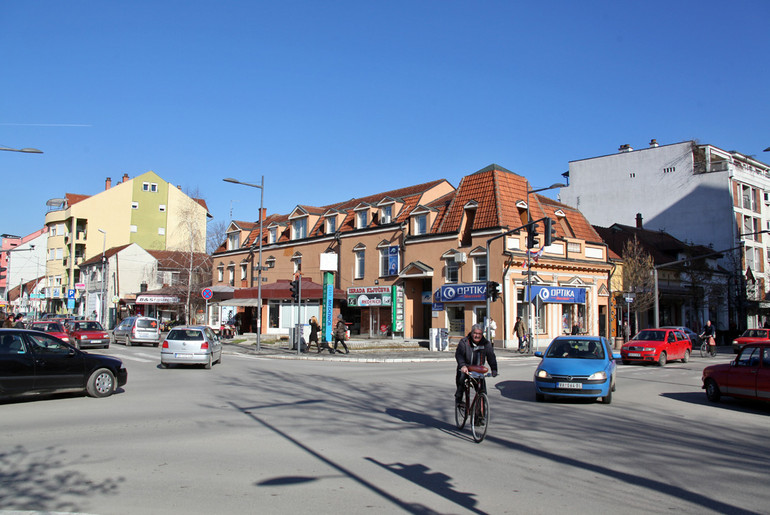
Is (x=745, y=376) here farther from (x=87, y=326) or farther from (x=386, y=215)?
(x=386, y=215)

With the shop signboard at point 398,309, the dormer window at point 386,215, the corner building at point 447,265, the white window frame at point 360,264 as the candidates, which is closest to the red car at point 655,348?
the corner building at point 447,265

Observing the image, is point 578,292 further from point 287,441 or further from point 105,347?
point 287,441

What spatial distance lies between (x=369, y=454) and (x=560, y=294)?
30.5 m

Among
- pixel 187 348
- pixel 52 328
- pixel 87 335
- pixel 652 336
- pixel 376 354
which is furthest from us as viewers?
pixel 87 335

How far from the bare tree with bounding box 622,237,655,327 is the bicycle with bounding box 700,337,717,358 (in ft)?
29.5

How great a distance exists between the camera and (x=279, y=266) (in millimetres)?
51750

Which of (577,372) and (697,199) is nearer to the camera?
(577,372)

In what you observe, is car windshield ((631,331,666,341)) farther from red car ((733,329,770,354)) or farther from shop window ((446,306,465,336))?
shop window ((446,306,465,336))

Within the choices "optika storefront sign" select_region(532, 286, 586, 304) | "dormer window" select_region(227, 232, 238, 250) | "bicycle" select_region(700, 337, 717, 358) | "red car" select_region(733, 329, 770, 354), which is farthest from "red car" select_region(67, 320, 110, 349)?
"red car" select_region(733, 329, 770, 354)

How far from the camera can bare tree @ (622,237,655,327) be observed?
135 ft

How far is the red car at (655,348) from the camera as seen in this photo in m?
23.7

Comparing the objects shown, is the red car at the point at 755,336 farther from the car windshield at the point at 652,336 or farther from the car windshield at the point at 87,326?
the car windshield at the point at 87,326

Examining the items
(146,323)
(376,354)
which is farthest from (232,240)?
(376,354)

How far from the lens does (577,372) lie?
12.9 meters
